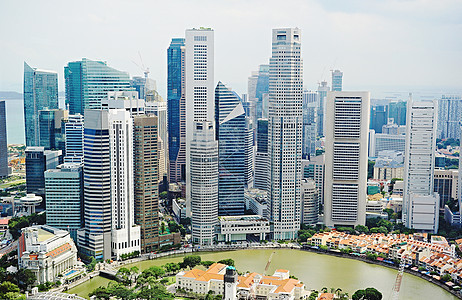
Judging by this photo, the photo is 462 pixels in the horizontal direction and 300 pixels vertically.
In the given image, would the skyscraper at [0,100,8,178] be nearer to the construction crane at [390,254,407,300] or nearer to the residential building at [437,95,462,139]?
the construction crane at [390,254,407,300]

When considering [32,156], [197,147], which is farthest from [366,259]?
[32,156]

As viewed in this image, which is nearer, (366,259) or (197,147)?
(366,259)

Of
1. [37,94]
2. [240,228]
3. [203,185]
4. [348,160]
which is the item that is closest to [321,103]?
[348,160]

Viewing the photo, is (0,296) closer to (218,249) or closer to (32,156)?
(218,249)

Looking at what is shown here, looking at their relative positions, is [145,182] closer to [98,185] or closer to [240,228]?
[98,185]

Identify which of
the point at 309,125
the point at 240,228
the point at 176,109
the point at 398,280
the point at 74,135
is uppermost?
the point at 176,109

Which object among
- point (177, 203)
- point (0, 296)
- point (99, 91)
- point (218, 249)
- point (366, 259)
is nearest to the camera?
point (0, 296)
